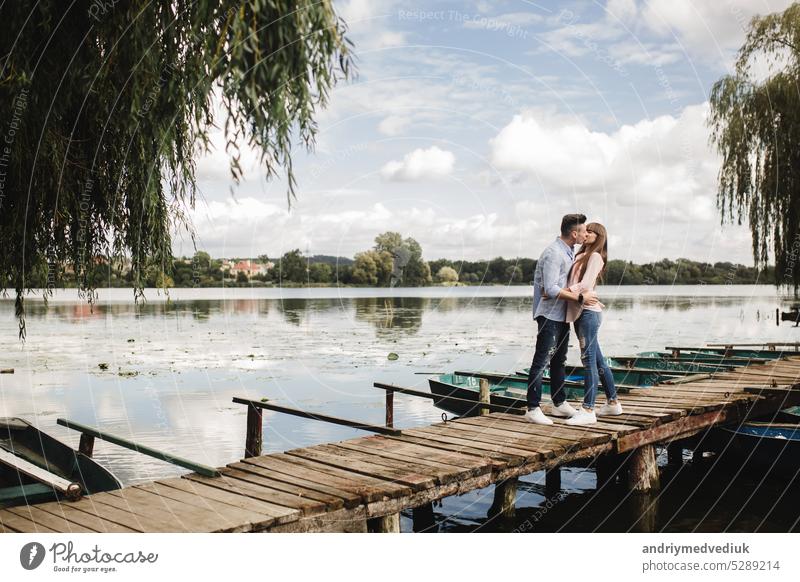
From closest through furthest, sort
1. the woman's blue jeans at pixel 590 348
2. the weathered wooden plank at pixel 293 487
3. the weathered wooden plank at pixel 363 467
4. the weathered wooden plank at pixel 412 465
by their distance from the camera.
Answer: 1. the weathered wooden plank at pixel 293 487
2. the weathered wooden plank at pixel 363 467
3. the weathered wooden plank at pixel 412 465
4. the woman's blue jeans at pixel 590 348

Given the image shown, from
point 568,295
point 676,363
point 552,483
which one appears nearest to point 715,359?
point 676,363

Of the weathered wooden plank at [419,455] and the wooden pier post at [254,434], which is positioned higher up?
the weathered wooden plank at [419,455]

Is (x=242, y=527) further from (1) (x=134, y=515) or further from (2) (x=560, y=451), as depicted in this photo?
(2) (x=560, y=451)

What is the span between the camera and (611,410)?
7004 millimetres

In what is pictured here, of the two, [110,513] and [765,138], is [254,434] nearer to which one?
[110,513]

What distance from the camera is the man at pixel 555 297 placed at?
18.4 feet

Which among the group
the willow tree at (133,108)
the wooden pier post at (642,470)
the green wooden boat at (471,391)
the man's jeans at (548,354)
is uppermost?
the willow tree at (133,108)

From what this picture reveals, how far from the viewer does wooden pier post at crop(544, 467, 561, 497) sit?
27.2 ft

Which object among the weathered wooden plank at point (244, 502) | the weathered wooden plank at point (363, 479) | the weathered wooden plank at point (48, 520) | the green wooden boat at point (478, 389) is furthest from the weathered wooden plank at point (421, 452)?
the green wooden boat at point (478, 389)

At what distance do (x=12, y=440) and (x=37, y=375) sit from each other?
11.2 m

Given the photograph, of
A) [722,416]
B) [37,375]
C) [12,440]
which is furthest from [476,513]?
[37,375]

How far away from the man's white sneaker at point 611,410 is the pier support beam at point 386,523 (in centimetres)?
307

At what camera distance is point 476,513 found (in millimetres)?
7555

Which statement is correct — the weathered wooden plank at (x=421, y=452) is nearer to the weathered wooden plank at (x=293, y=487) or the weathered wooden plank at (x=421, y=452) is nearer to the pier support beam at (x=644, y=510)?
the weathered wooden plank at (x=293, y=487)
